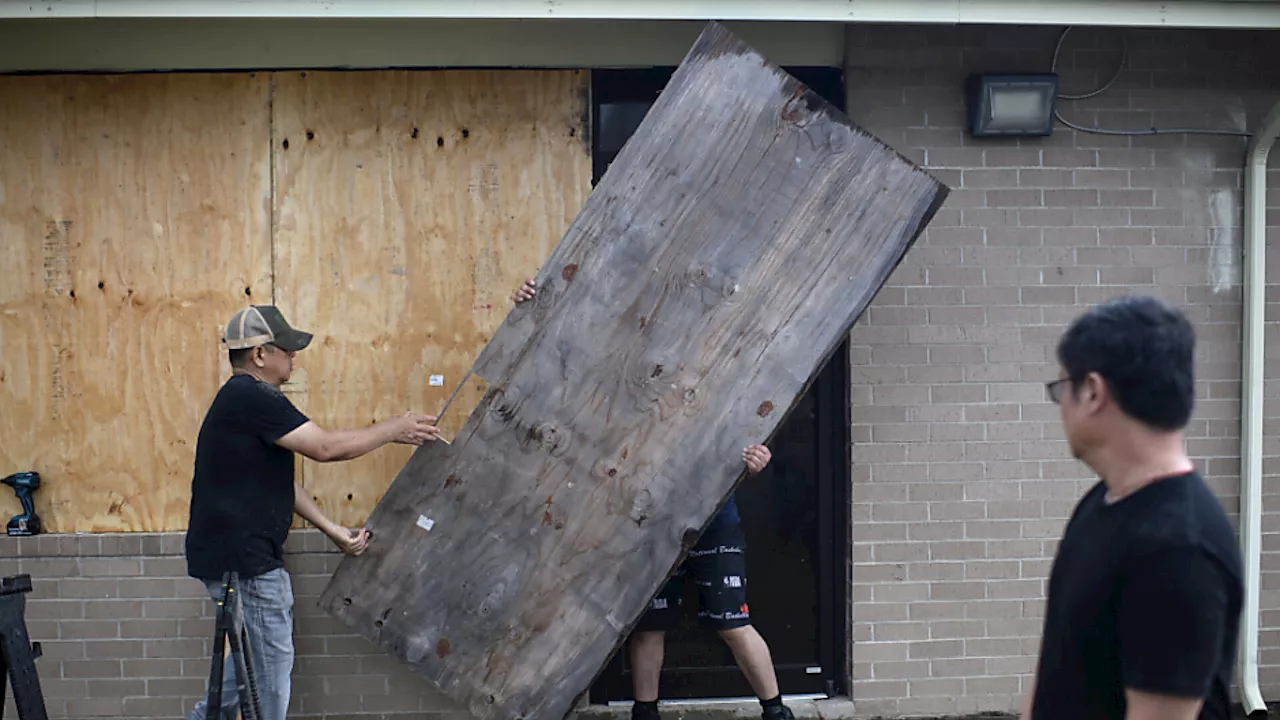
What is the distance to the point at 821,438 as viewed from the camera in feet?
16.1

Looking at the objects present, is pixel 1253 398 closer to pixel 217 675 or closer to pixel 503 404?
pixel 503 404

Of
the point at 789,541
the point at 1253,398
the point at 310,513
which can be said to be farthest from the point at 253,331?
the point at 1253,398

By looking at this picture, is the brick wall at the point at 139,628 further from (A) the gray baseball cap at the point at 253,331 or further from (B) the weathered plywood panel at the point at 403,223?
(A) the gray baseball cap at the point at 253,331

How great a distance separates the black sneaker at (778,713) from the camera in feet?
14.7

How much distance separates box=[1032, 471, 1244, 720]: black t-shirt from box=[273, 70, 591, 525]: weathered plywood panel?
10.2ft

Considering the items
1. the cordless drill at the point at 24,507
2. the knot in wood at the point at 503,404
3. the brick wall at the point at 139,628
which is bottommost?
the brick wall at the point at 139,628

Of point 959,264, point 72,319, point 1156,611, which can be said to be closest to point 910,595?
point 959,264

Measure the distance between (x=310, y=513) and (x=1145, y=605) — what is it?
3235mm

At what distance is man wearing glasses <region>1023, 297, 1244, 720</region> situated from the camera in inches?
70.2

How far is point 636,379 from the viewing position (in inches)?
156

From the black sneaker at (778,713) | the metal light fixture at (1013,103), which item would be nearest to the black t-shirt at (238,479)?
the black sneaker at (778,713)

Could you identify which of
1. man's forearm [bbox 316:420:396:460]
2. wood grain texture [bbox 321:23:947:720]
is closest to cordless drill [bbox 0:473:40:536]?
wood grain texture [bbox 321:23:947:720]

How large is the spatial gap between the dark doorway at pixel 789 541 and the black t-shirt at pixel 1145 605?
9.14 feet

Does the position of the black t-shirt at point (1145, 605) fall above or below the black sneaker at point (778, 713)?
above
